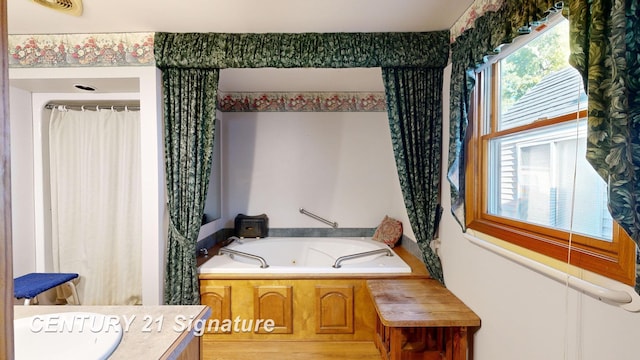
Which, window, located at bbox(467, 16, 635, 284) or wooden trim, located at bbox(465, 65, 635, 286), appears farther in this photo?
window, located at bbox(467, 16, 635, 284)

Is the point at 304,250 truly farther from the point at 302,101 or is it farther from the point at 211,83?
the point at 211,83

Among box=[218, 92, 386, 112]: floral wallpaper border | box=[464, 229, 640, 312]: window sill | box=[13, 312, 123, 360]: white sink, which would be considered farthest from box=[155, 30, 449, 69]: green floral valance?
box=[13, 312, 123, 360]: white sink

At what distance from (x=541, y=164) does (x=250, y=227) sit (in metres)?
2.69

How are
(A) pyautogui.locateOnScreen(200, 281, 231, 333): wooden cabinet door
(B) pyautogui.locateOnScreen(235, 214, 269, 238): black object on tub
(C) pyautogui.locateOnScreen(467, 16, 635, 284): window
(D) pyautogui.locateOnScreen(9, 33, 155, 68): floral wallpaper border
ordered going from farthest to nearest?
(B) pyautogui.locateOnScreen(235, 214, 269, 238): black object on tub < (A) pyautogui.locateOnScreen(200, 281, 231, 333): wooden cabinet door < (D) pyautogui.locateOnScreen(9, 33, 155, 68): floral wallpaper border < (C) pyautogui.locateOnScreen(467, 16, 635, 284): window

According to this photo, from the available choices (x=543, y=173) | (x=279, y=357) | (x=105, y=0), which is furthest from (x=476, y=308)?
(x=105, y=0)

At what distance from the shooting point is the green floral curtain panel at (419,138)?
6.70ft

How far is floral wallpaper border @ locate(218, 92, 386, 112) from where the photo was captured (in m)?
3.20

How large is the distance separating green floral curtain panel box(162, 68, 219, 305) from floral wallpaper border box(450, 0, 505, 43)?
1675 mm

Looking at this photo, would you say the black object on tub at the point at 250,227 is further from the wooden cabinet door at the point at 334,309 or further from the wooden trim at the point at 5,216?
the wooden trim at the point at 5,216

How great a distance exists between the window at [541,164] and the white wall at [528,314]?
13cm

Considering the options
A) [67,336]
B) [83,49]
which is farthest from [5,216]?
[83,49]

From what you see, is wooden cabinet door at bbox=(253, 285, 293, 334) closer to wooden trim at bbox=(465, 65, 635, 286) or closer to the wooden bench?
the wooden bench

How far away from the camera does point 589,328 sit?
95 cm

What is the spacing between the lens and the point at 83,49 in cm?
203
